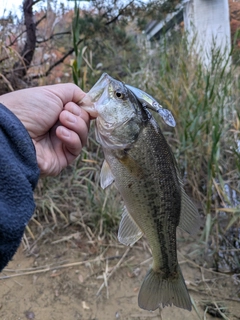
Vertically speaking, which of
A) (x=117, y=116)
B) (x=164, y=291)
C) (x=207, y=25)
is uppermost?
(x=117, y=116)

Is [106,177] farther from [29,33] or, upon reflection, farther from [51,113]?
[29,33]

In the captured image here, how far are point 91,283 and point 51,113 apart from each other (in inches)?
60.0

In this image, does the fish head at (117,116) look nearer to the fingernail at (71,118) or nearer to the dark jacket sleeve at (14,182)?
the fingernail at (71,118)

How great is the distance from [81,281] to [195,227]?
151 cm

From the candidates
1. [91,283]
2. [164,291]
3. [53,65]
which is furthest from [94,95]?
[53,65]

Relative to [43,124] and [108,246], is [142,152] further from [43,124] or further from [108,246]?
[108,246]

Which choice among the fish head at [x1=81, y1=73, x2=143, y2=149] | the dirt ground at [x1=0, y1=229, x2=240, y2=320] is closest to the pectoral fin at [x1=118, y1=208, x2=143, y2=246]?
the fish head at [x1=81, y1=73, x2=143, y2=149]

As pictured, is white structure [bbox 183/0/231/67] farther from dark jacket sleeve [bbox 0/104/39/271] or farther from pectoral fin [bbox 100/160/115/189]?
dark jacket sleeve [bbox 0/104/39/271]

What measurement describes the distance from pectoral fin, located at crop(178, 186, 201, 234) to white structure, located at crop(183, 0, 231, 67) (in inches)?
96.1

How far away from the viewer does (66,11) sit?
166 inches

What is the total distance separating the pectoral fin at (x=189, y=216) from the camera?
53.1 inches

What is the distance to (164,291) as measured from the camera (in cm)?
143

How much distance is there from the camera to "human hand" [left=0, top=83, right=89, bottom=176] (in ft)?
4.96

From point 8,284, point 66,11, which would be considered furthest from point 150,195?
point 66,11
